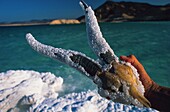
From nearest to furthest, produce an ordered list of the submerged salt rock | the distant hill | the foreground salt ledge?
the foreground salt ledge
the submerged salt rock
the distant hill

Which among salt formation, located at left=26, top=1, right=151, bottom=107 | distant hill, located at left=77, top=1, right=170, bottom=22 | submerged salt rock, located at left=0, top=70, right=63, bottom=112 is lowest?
distant hill, located at left=77, top=1, right=170, bottom=22

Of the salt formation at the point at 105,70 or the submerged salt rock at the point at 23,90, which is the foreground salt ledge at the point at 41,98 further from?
the salt formation at the point at 105,70

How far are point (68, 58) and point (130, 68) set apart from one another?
405 mm

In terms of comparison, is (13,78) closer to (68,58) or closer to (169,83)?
(68,58)

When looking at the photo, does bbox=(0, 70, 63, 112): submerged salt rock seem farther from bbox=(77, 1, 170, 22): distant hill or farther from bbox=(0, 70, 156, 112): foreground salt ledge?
bbox=(77, 1, 170, 22): distant hill

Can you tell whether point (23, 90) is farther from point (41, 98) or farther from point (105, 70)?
point (105, 70)

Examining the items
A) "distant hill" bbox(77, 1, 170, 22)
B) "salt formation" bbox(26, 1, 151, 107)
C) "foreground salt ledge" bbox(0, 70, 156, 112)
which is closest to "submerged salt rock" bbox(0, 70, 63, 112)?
"foreground salt ledge" bbox(0, 70, 156, 112)

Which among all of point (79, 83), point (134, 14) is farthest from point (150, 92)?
point (134, 14)

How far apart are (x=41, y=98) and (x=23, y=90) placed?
1.00 ft

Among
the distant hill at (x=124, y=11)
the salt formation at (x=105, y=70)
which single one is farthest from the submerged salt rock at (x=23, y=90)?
the distant hill at (x=124, y=11)

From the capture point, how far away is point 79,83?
161 inches

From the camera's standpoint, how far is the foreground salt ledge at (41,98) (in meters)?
1.51

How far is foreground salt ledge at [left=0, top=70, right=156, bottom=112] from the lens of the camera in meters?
1.51

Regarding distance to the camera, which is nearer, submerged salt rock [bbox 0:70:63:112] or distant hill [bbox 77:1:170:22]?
submerged salt rock [bbox 0:70:63:112]
